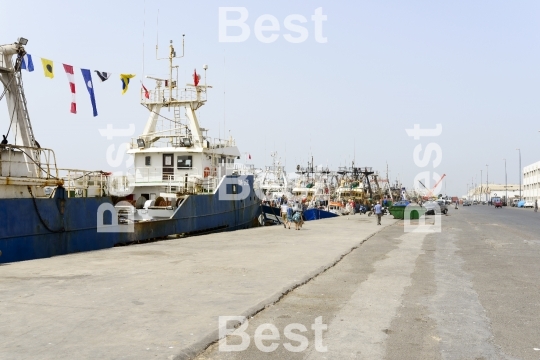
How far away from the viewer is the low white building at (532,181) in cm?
9928

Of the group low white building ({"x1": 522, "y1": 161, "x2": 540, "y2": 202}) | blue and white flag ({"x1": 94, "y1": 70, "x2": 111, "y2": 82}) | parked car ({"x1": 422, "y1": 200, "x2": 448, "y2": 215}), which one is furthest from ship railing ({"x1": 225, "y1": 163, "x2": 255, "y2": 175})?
low white building ({"x1": 522, "y1": 161, "x2": 540, "y2": 202})

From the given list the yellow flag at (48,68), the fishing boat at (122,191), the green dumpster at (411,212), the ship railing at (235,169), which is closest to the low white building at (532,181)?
the green dumpster at (411,212)

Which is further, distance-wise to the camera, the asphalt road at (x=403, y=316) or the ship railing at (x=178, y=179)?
the ship railing at (x=178, y=179)

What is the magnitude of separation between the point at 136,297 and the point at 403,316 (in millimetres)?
3908

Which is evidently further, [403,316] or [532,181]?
[532,181]

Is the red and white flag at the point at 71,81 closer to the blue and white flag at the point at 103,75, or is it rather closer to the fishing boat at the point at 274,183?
the blue and white flag at the point at 103,75

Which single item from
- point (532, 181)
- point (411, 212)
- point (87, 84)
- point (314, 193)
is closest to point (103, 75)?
point (87, 84)

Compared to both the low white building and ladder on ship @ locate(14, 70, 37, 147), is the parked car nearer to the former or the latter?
ladder on ship @ locate(14, 70, 37, 147)

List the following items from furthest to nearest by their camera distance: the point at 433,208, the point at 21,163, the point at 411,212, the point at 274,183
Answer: the point at 274,183
the point at 433,208
the point at 411,212
the point at 21,163

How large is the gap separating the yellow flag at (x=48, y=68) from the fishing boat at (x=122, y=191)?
64 centimetres

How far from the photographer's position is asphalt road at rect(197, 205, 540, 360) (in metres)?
5.44

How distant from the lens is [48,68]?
1552 cm

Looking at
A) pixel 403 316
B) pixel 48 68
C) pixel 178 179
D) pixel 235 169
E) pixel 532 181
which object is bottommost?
pixel 403 316

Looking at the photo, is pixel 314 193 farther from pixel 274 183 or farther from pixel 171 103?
pixel 171 103
